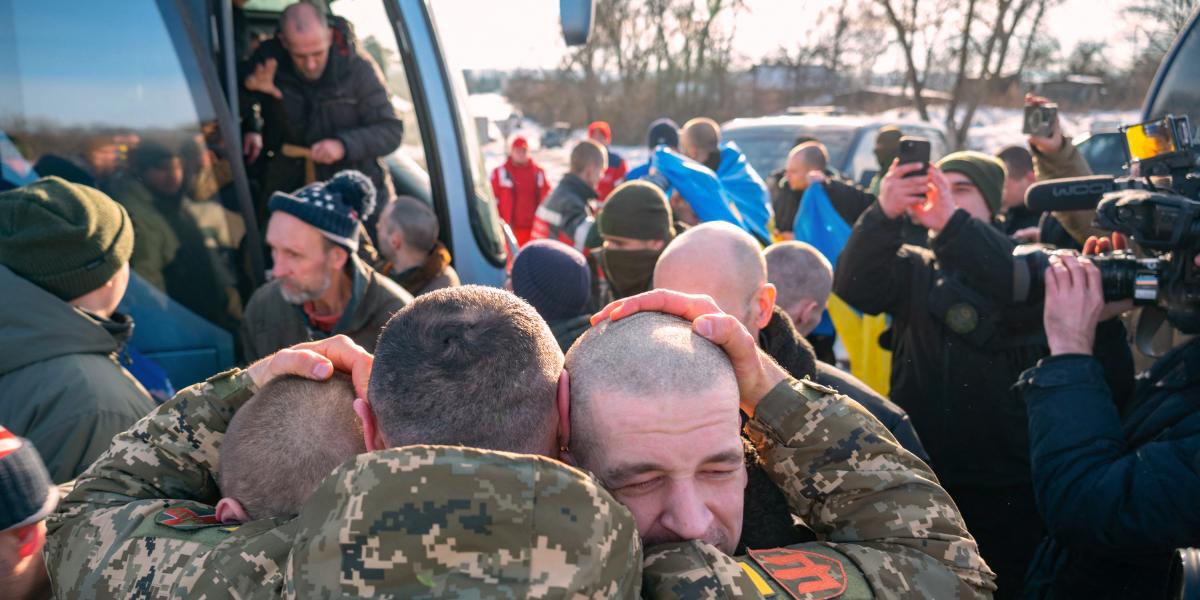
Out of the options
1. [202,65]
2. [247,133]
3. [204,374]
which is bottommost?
[204,374]

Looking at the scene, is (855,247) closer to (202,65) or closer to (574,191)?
(202,65)

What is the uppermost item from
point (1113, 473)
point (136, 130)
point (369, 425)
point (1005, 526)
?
point (136, 130)

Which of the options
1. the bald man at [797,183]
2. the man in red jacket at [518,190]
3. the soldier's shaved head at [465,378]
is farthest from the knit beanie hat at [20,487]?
the man in red jacket at [518,190]

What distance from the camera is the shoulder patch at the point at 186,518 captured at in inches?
59.2

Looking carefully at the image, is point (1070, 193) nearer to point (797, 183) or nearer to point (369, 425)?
point (369, 425)

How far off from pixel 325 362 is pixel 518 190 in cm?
712

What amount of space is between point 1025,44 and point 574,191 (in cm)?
1981

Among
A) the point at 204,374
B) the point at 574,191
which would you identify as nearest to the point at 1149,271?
the point at 204,374

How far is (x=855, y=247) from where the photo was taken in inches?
137

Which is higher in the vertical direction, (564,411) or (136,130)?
(136,130)

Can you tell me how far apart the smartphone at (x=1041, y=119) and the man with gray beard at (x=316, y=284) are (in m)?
2.98

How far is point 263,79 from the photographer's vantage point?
171 inches

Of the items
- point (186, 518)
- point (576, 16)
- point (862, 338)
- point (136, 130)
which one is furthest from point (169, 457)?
point (862, 338)

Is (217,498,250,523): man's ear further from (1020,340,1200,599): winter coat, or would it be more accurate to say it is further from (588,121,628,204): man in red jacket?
(588,121,628,204): man in red jacket
